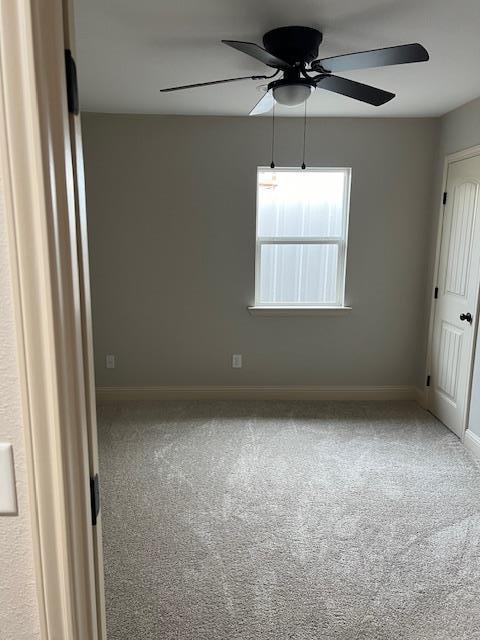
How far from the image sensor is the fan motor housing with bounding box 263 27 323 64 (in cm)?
209

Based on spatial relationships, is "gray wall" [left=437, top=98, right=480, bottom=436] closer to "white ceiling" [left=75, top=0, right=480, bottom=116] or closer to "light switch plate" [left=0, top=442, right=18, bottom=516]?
"white ceiling" [left=75, top=0, right=480, bottom=116]

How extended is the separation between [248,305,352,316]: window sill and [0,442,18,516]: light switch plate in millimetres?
3401

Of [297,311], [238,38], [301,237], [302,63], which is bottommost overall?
[297,311]

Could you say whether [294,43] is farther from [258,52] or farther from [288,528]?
[288,528]

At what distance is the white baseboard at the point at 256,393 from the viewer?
4.20 m

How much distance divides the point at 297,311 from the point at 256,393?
0.86m

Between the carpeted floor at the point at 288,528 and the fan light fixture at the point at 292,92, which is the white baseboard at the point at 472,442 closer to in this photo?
the carpeted floor at the point at 288,528

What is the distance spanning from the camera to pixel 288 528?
245cm

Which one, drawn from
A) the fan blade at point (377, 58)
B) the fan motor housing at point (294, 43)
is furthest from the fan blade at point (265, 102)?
the fan blade at point (377, 58)

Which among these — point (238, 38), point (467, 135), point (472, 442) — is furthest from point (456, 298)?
point (238, 38)

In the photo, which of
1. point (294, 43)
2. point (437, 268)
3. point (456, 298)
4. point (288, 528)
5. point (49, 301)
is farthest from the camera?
point (437, 268)

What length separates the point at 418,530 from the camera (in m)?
2.44

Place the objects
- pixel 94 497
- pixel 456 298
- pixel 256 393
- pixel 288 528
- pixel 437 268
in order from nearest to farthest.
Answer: pixel 94 497
pixel 288 528
pixel 456 298
pixel 437 268
pixel 256 393

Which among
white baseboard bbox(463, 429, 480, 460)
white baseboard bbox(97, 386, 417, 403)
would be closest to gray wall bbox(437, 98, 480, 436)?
white baseboard bbox(463, 429, 480, 460)
